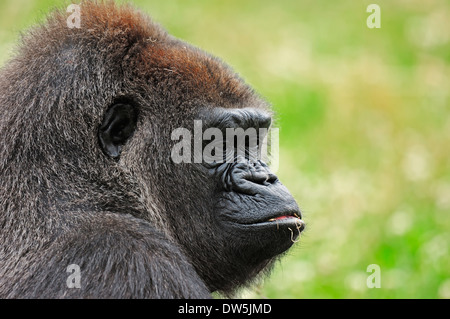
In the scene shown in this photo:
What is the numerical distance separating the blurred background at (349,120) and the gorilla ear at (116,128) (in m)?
1.15

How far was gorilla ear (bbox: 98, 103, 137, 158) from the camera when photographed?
4.12 metres

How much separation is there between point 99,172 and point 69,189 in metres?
0.21

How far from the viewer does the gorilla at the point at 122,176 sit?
3.63 meters

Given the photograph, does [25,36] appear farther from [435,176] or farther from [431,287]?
[435,176]

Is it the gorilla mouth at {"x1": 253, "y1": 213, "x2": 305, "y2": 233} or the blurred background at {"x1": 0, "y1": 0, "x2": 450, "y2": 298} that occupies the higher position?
the blurred background at {"x1": 0, "y1": 0, "x2": 450, "y2": 298}

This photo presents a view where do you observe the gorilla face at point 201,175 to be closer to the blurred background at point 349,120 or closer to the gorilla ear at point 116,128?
the gorilla ear at point 116,128

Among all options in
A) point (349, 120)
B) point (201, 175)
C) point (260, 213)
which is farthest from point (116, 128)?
point (349, 120)

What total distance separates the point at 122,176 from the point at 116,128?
12.2 inches

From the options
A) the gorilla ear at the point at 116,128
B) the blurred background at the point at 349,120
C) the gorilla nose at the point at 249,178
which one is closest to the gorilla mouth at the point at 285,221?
the gorilla nose at the point at 249,178

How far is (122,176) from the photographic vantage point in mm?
4082

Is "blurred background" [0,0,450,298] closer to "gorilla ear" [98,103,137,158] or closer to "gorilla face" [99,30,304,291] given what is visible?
"gorilla face" [99,30,304,291]

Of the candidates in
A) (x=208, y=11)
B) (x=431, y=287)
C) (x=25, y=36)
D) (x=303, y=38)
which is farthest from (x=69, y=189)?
(x=208, y=11)

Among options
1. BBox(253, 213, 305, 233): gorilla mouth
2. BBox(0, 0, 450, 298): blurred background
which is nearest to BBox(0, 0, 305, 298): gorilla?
BBox(253, 213, 305, 233): gorilla mouth

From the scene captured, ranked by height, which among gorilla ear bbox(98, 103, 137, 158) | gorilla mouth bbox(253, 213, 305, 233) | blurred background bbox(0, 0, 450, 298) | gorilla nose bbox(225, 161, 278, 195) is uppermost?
blurred background bbox(0, 0, 450, 298)
